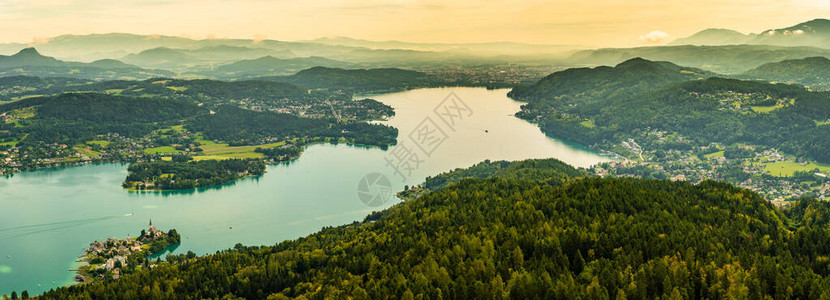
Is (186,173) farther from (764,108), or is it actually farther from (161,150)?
(764,108)

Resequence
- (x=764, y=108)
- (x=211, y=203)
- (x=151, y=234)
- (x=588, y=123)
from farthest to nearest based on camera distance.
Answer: (x=588, y=123)
(x=764, y=108)
(x=211, y=203)
(x=151, y=234)

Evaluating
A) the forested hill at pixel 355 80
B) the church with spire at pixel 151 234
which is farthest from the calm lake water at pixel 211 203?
the forested hill at pixel 355 80

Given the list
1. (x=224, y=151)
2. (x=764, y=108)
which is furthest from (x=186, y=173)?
(x=764, y=108)

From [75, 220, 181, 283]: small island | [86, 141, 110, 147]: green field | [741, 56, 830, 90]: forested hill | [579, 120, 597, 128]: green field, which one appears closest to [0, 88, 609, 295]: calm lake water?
[75, 220, 181, 283]: small island

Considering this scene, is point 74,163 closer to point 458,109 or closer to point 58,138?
point 58,138

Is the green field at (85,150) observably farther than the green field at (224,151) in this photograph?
No

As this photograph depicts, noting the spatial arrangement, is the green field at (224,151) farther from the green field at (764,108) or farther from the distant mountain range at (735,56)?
the distant mountain range at (735,56)
